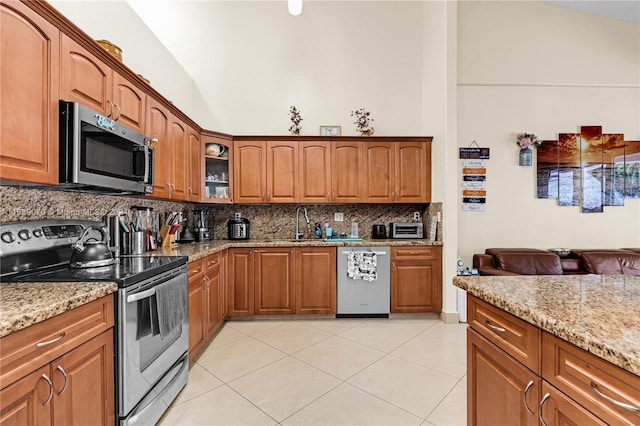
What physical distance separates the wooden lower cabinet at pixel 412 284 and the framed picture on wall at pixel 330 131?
178cm

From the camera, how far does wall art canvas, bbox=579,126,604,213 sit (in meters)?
3.95

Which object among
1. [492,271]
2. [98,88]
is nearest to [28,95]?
[98,88]

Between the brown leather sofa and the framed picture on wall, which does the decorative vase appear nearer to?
the brown leather sofa

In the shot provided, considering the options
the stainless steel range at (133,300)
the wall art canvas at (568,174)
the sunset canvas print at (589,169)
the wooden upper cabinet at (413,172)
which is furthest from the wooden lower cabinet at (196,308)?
the wall art canvas at (568,174)

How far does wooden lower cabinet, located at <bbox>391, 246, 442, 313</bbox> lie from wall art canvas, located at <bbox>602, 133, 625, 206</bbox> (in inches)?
109

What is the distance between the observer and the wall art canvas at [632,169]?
13.0 ft

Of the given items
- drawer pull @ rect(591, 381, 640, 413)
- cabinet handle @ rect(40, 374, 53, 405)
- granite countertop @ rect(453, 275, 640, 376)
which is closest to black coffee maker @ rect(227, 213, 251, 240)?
cabinet handle @ rect(40, 374, 53, 405)

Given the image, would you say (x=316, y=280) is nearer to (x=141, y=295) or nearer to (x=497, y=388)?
(x=141, y=295)

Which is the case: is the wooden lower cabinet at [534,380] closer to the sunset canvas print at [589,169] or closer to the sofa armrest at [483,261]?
the sofa armrest at [483,261]

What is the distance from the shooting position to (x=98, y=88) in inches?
68.7

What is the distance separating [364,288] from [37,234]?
287cm

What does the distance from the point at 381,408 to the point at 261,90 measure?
3860mm

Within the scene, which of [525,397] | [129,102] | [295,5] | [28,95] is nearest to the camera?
[525,397]

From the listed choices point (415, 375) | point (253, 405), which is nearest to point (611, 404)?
point (415, 375)
